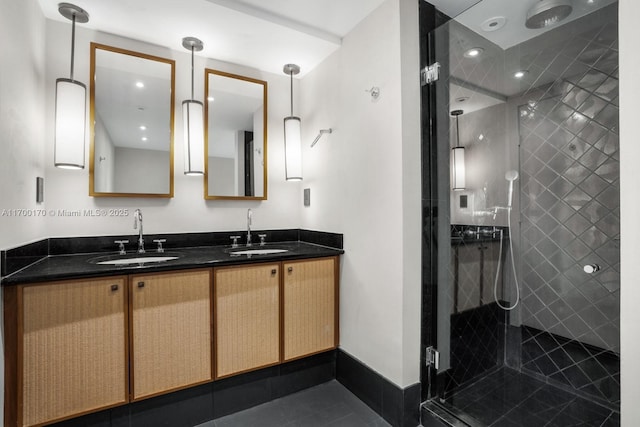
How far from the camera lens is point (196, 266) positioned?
1.68m

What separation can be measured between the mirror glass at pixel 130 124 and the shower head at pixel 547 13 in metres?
2.20

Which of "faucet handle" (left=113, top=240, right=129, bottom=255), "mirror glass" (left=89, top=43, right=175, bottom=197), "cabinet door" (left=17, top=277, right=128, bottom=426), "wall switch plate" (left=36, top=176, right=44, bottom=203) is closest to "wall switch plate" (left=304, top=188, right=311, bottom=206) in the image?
"mirror glass" (left=89, top=43, right=175, bottom=197)

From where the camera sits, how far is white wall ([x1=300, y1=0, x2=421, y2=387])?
170 cm

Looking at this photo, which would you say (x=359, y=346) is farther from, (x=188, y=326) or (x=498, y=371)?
(x=188, y=326)

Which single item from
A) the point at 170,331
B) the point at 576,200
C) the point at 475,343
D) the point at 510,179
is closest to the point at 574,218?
the point at 576,200

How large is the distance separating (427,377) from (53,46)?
295cm

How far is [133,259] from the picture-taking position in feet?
6.20

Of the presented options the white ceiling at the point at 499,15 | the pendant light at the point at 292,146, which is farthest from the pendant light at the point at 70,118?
the white ceiling at the point at 499,15

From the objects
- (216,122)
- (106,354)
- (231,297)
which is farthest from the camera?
(216,122)

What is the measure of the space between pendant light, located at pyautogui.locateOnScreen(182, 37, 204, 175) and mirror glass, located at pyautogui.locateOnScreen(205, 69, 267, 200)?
114mm

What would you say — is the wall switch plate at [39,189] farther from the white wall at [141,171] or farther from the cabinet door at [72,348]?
the cabinet door at [72,348]

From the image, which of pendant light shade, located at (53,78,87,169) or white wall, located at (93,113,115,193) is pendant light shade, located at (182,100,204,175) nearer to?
white wall, located at (93,113,115,193)

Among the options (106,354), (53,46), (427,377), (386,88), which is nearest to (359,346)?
(427,377)

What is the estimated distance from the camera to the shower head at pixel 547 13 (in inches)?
56.7
